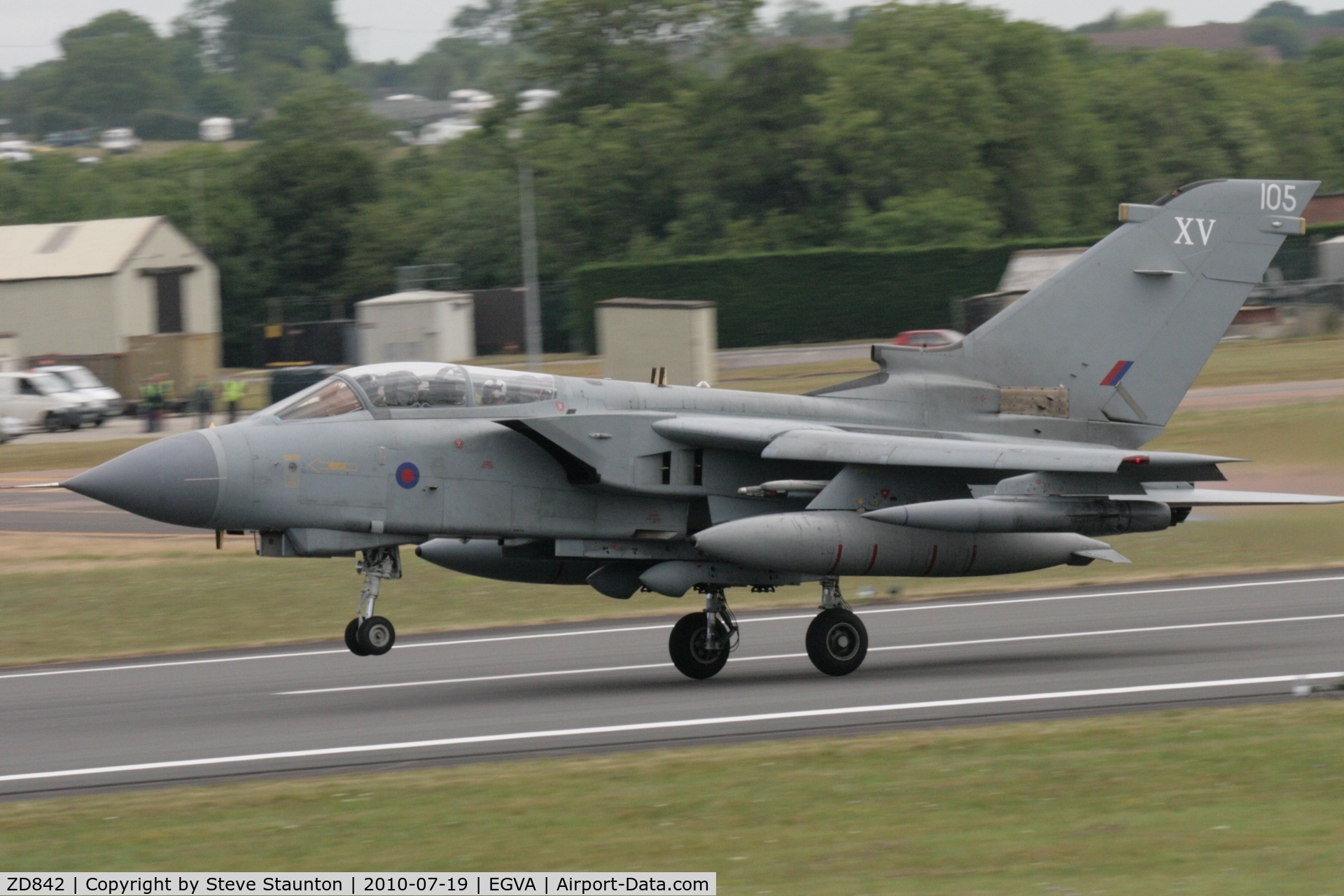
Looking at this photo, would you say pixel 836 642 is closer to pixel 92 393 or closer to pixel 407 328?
pixel 92 393

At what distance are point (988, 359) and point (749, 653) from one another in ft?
13.0

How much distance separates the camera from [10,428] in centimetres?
4575

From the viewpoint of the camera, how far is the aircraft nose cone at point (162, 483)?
1272 cm

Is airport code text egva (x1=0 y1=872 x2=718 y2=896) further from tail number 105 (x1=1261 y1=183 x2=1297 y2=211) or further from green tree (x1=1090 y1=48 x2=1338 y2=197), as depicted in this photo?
green tree (x1=1090 y1=48 x2=1338 y2=197)

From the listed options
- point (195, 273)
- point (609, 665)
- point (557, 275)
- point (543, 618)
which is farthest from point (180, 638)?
point (557, 275)

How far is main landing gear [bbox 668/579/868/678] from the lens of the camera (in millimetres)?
14664

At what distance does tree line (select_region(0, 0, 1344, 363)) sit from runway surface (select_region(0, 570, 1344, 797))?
152 feet

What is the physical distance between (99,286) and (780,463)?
5107 cm

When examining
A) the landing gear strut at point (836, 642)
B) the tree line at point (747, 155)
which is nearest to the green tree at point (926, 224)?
the tree line at point (747, 155)

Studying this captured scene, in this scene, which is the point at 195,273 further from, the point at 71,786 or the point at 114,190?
the point at 71,786

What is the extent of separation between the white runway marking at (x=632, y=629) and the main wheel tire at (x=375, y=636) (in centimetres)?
466

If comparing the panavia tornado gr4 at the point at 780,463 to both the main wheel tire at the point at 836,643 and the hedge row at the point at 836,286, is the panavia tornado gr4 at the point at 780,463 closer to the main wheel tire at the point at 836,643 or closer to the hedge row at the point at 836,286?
the main wheel tire at the point at 836,643

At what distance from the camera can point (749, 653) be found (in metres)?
16.7

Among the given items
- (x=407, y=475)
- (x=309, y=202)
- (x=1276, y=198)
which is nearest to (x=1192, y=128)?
(x=309, y=202)
